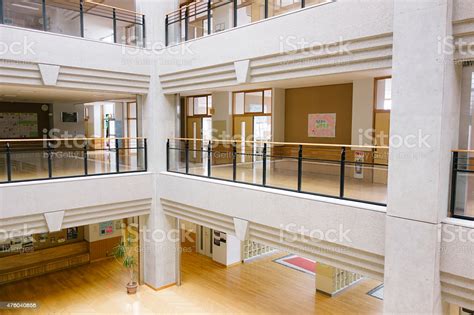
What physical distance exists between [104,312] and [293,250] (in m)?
5.42

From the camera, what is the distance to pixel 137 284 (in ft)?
33.8

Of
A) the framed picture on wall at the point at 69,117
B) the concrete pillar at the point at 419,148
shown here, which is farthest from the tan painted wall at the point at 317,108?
the framed picture on wall at the point at 69,117

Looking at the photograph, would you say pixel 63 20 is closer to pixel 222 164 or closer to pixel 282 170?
pixel 222 164

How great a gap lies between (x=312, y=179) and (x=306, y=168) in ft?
4.71

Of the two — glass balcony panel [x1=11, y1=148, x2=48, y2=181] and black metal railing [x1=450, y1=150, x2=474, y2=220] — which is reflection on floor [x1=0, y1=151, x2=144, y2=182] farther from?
black metal railing [x1=450, y1=150, x2=474, y2=220]

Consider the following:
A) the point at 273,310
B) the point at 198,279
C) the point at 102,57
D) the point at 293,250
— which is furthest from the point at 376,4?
the point at 198,279

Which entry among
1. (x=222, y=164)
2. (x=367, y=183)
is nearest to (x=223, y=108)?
(x=222, y=164)

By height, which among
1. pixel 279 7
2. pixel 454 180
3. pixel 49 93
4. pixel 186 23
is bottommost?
pixel 454 180

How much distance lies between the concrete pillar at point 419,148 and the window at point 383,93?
12.5ft

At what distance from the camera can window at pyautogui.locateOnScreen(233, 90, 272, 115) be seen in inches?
444

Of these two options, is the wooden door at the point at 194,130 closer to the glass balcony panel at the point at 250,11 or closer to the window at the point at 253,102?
the window at the point at 253,102

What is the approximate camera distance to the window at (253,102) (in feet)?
37.0

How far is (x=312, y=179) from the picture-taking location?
7.78m

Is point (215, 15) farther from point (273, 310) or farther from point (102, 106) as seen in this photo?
point (102, 106)
